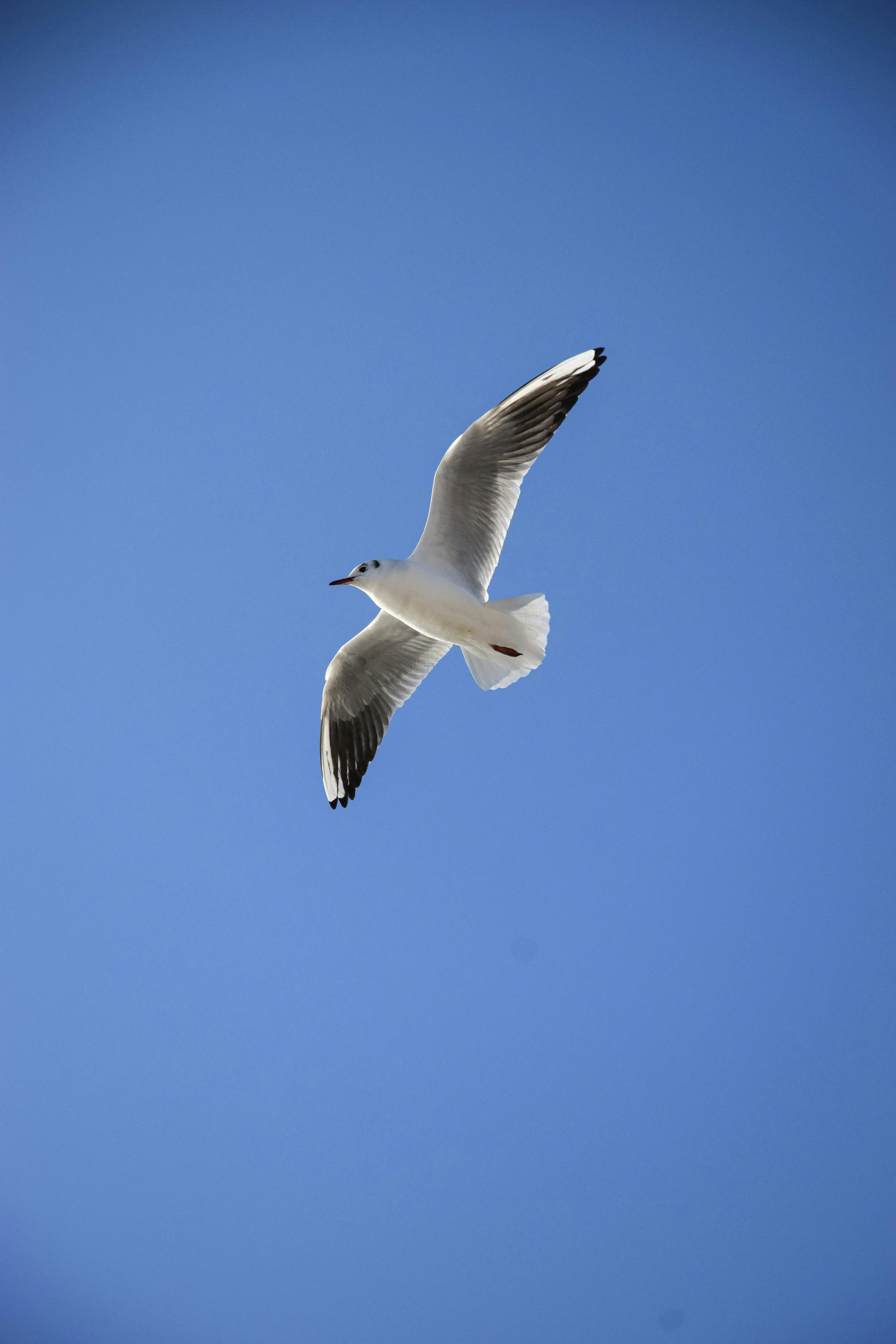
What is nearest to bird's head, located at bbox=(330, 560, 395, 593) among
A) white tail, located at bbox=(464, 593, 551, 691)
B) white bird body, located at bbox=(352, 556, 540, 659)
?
white bird body, located at bbox=(352, 556, 540, 659)

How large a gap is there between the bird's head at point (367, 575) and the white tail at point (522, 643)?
0.57 meters

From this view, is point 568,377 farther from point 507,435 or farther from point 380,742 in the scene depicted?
point 380,742

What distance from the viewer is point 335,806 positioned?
6.32 m

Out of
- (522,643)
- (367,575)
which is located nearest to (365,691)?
(367,575)

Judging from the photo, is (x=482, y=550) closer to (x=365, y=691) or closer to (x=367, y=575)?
(x=367, y=575)

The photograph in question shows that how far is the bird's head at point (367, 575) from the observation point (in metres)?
5.23

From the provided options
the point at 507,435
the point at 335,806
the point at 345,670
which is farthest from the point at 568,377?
the point at 335,806

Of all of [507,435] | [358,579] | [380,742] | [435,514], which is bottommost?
[380,742]

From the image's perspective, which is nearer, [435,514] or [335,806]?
[435,514]

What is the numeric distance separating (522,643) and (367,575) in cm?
83

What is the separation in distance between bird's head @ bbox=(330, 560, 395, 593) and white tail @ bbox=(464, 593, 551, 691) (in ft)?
1.86

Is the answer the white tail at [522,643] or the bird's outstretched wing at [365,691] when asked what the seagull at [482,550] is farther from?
the bird's outstretched wing at [365,691]

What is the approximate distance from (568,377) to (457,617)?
1.25 metres

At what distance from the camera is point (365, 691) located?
6199mm
